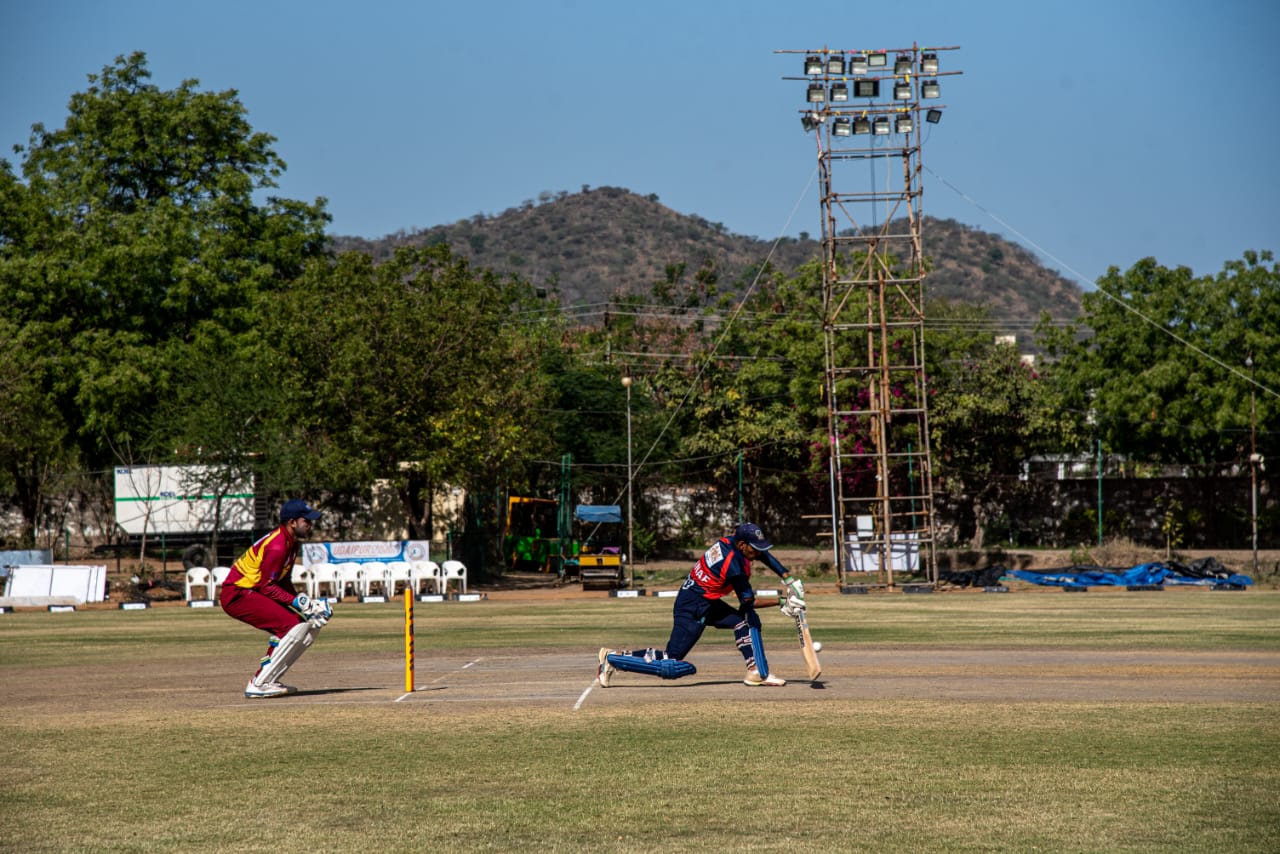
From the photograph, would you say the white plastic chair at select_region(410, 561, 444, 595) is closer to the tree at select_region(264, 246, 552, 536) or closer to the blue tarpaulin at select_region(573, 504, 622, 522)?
the tree at select_region(264, 246, 552, 536)

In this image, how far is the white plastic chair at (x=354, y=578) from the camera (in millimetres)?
39016

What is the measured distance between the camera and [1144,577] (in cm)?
4112

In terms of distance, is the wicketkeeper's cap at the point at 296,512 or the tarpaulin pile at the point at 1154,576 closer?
the wicketkeeper's cap at the point at 296,512

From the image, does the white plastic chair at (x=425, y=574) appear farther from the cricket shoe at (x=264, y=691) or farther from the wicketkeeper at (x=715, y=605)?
the wicketkeeper at (x=715, y=605)

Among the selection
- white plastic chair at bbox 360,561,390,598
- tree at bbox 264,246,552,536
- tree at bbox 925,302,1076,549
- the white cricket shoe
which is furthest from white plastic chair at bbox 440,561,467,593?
the white cricket shoe

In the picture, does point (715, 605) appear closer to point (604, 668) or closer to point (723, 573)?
point (723, 573)

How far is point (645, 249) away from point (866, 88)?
12612cm

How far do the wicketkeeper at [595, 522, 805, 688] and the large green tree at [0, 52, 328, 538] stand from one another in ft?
117

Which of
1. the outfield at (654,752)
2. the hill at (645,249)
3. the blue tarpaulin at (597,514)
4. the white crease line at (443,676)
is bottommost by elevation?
the outfield at (654,752)

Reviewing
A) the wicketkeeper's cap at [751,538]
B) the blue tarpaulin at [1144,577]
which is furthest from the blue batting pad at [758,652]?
the blue tarpaulin at [1144,577]

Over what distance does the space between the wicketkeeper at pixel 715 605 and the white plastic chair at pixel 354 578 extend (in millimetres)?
24995

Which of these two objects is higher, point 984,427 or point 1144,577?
point 984,427

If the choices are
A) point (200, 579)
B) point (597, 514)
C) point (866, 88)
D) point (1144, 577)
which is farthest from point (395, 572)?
point (1144, 577)

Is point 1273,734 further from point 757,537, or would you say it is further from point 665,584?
point 665,584
